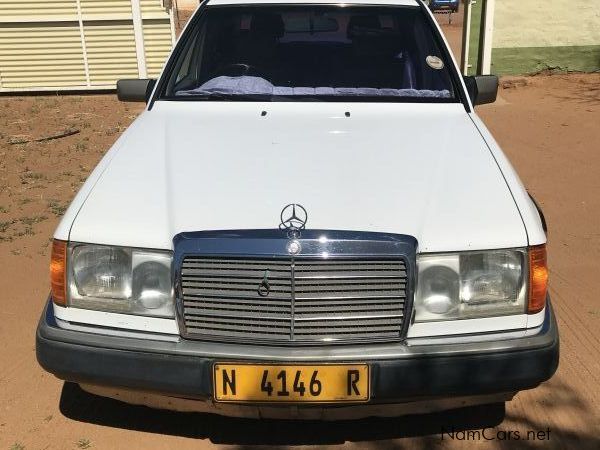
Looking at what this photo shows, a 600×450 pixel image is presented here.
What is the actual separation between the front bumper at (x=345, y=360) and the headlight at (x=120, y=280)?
0.11m

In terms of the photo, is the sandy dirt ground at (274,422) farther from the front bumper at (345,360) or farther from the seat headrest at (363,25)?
the seat headrest at (363,25)

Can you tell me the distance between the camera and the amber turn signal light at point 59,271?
2400 mm

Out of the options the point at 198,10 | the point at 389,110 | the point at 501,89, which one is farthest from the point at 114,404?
the point at 501,89

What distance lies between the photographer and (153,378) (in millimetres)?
2303

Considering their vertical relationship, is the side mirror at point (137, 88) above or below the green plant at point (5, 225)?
above

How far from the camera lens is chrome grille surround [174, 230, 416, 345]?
2205 mm

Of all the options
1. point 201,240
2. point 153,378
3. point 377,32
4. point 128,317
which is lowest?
point 153,378

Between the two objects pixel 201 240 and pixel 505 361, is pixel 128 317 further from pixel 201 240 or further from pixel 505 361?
pixel 505 361

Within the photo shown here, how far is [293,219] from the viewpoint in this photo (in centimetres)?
229

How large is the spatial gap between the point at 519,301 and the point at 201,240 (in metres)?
1.15

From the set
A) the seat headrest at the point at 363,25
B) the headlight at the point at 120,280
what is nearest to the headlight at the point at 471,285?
the headlight at the point at 120,280

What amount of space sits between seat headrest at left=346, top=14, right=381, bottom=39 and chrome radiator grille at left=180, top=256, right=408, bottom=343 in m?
2.13

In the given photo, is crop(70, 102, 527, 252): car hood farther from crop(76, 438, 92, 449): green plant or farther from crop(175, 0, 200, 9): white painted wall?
crop(175, 0, 200, 9): white painted wall

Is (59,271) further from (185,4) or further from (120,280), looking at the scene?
(185,4)
